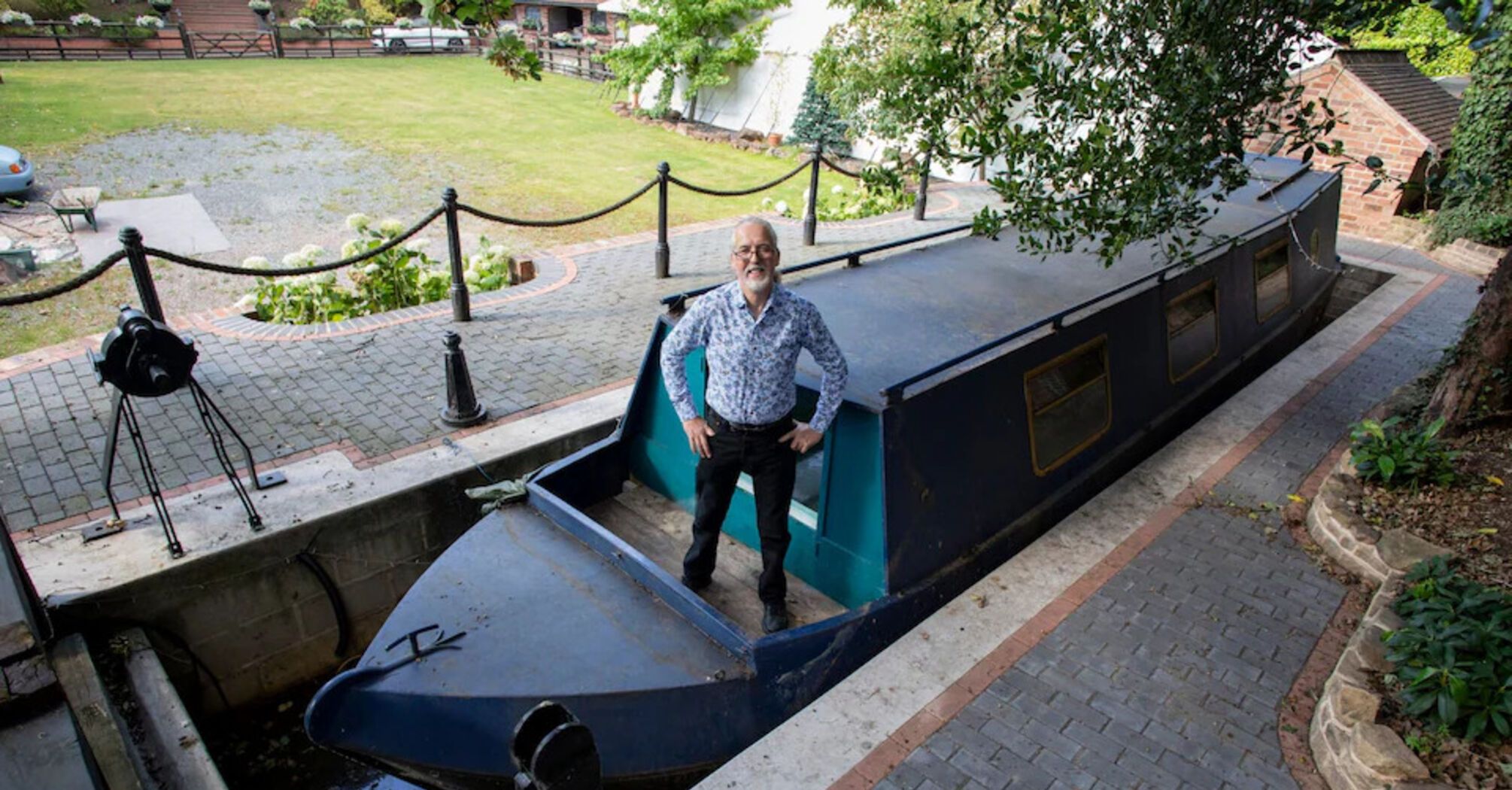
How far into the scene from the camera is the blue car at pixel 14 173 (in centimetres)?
1244

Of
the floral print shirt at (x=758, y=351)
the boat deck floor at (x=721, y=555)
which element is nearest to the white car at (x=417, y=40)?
the boat deck floor at (x=721, y=555)

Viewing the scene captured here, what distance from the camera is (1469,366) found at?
5.20 m

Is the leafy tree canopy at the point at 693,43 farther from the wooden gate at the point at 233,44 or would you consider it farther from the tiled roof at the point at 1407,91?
the wooden gate at the point at 233,44

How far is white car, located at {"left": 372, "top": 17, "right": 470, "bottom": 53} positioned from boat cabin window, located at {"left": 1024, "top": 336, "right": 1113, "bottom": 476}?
3309cm

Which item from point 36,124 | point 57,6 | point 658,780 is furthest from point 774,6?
point 57,6

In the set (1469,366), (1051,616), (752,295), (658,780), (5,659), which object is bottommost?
(658,780)

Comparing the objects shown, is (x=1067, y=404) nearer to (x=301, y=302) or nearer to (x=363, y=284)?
(x=363, y=284)

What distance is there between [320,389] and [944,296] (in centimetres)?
466

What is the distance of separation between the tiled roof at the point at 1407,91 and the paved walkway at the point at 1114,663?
28.8 feet

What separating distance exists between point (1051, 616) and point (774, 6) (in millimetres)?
19567

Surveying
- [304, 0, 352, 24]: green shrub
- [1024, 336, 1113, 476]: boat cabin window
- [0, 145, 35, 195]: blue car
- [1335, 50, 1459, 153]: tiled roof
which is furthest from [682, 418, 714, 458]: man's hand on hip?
[304, 0, 352, 24]: green shrub

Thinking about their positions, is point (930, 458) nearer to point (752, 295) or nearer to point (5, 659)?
point (752, 295)

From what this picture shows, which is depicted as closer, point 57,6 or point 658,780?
point 658,780

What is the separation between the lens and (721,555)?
4438mm
